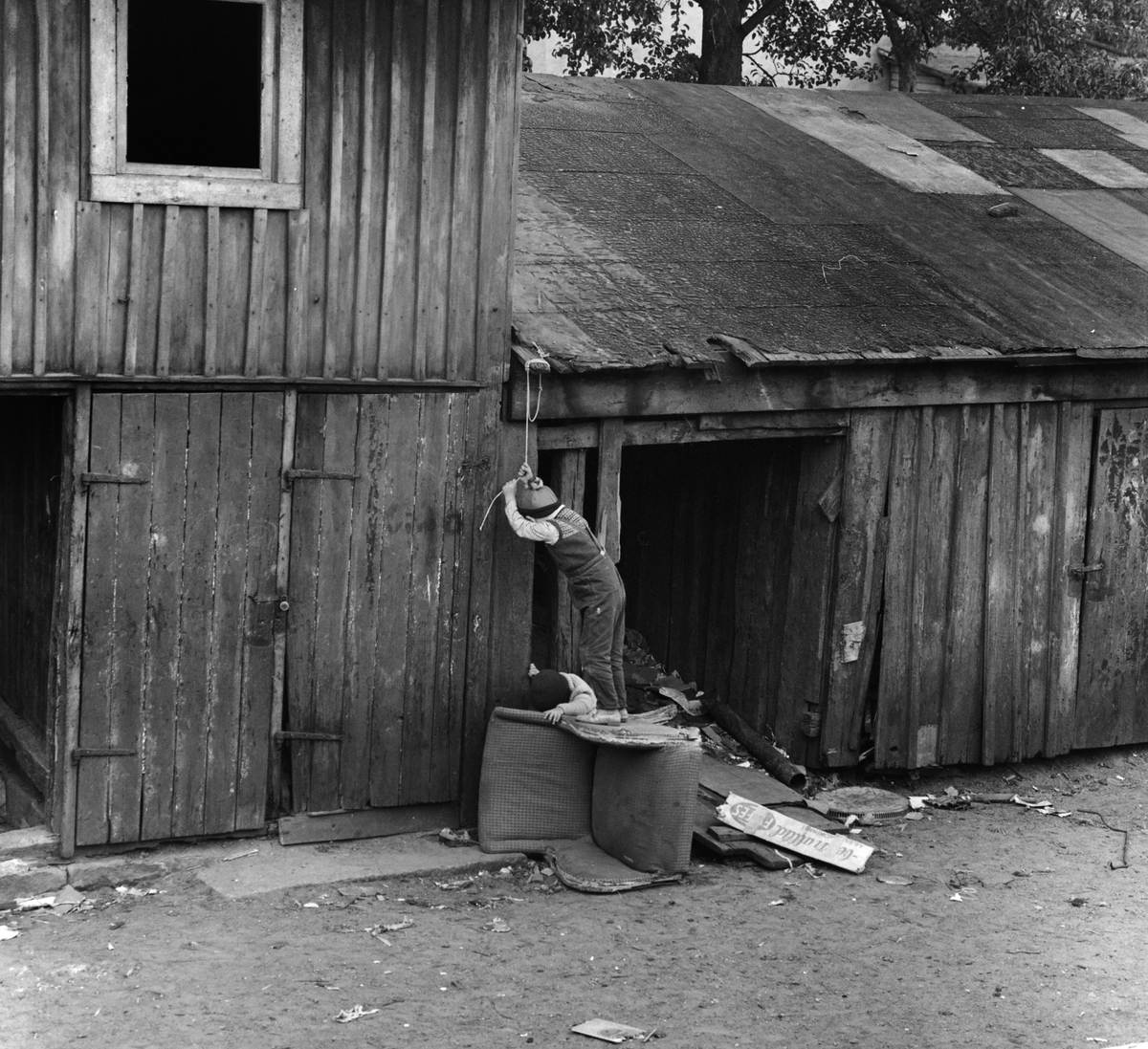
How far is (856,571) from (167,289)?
15.3 ft

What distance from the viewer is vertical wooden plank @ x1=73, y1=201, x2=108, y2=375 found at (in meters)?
7.84

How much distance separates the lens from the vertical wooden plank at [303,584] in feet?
27.7

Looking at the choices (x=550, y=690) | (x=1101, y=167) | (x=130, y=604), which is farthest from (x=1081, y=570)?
(x=130, y=604)

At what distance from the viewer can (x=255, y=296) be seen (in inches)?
323

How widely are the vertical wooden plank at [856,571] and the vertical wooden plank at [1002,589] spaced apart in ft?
2.75

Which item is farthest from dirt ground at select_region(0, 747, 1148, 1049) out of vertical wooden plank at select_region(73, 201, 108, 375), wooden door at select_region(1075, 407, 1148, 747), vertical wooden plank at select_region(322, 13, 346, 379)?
vertical wooden plank at select_region(322, 13, 346, 379)

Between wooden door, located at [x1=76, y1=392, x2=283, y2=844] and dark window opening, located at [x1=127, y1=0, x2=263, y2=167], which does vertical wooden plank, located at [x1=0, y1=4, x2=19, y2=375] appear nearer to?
wooden door, located at [x1=76, y1=392, x2=283, y2=844]

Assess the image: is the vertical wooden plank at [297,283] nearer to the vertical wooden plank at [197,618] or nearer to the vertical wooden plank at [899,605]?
the vertical wooden plank at [197,618]

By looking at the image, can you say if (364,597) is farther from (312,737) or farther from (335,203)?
(335,203)

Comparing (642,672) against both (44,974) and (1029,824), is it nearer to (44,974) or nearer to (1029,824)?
(1029,824)

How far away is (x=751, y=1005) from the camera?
282 inches

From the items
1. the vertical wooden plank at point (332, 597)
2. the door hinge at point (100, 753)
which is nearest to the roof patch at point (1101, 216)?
the vertical wooden plank at point (332, 597)

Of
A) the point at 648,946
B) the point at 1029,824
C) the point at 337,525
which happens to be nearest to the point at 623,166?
the point at 337,525

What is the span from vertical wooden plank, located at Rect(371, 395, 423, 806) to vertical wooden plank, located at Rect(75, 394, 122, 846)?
1380mm
